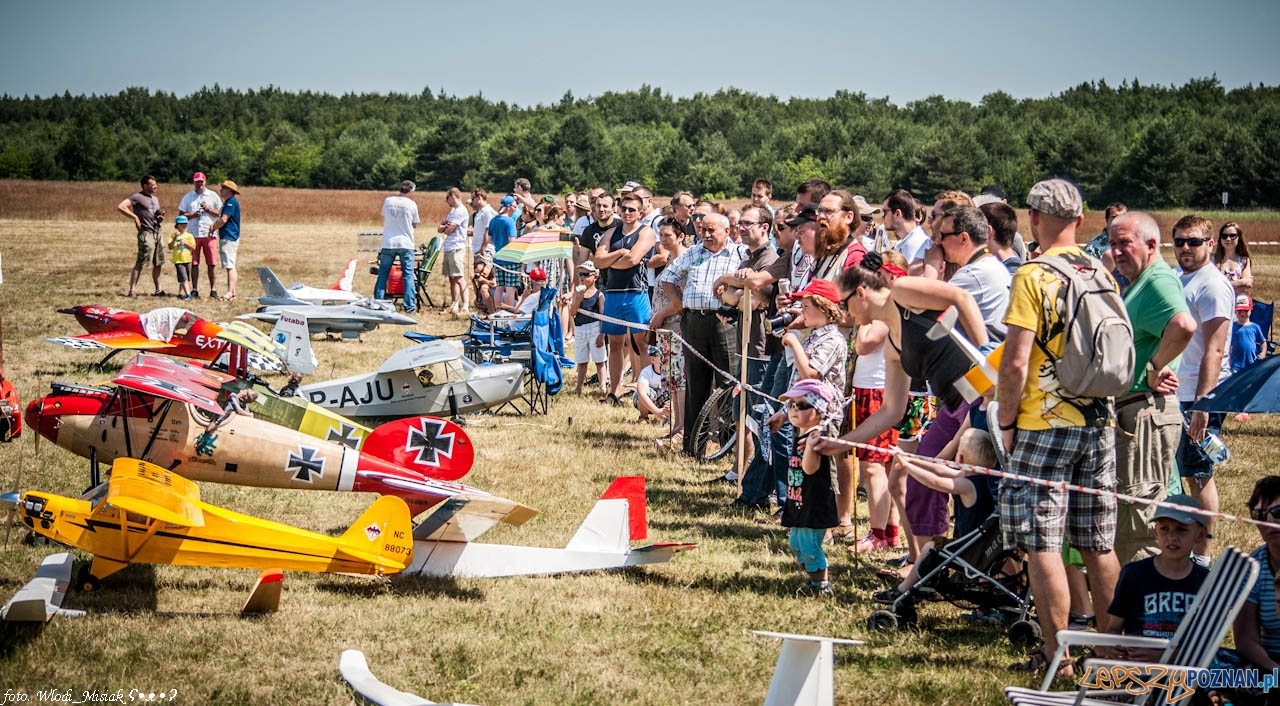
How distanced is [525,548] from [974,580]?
251cm

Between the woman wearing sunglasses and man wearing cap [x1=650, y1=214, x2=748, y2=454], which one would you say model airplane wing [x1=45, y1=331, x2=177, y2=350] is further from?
the woman wearing sunglasses

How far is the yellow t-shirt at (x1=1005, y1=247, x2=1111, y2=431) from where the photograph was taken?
161 inches

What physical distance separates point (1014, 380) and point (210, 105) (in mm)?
124351

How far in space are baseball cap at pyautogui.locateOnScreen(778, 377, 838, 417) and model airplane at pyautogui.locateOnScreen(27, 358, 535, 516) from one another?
2.16m

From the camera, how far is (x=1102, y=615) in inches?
170

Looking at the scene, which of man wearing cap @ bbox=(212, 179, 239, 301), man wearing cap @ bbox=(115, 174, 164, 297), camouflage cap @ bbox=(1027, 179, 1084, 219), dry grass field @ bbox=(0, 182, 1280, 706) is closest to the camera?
camouflage cap @ bbox=(1027, 179, 1084, 219)

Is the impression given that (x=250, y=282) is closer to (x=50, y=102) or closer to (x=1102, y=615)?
(x=1102, y=615)

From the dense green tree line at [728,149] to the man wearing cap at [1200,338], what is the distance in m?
57.8

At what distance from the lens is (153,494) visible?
548 cm

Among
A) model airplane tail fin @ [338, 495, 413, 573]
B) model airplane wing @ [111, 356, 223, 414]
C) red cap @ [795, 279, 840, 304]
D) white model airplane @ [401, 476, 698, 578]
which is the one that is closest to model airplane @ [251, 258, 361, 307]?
model airplane wing @ [111, 356, 223, 414]

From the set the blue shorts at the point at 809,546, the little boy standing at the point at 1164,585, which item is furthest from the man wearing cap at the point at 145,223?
the little boy standing at the point at 1164,585

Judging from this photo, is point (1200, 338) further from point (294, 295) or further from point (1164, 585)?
point (294, 295)

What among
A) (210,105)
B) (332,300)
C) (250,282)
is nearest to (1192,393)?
(332,300)

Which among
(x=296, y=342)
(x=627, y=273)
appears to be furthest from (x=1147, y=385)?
(x=296, y=342)
